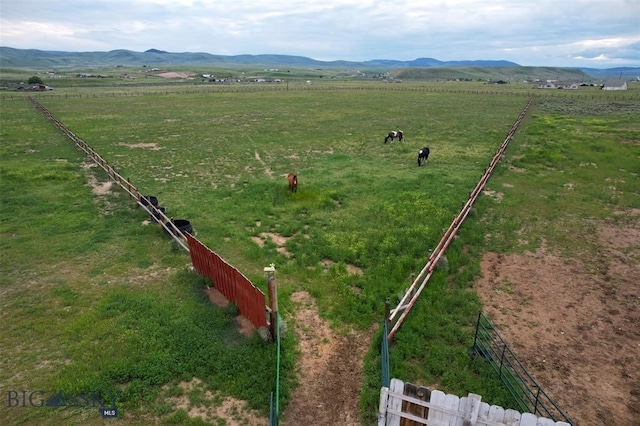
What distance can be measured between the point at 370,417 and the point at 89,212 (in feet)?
42.0

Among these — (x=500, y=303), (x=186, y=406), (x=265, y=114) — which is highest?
(x=265, y=114)

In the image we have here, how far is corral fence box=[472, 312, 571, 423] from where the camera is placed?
6.37m

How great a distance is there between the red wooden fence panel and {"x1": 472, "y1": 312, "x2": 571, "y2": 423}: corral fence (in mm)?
4271

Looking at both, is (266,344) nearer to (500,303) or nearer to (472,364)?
(472,364)

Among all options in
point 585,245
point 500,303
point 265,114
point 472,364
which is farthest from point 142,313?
point 265,114

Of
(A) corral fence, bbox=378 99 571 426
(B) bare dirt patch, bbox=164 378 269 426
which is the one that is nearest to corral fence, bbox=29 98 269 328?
(B) bare dirt patch, bbox=164 378 269 426

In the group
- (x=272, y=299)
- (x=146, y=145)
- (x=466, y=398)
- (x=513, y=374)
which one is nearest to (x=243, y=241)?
(x=272, y=299)

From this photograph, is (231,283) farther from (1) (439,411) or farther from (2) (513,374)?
(2) (513,374)

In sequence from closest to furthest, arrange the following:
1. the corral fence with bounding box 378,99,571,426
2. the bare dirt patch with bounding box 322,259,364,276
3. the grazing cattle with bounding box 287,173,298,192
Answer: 1. the corral fence with bounding box 378,99,571,426
2. the bare dirt patch with bounding box 322,259,364,276
3. the grazing cattle with bounding box 287,173,298,192

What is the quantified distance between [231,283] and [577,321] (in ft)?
25.2

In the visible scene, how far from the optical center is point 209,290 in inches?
379

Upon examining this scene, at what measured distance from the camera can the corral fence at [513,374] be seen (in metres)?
6.37

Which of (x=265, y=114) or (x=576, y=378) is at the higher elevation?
(x=265, y=114)

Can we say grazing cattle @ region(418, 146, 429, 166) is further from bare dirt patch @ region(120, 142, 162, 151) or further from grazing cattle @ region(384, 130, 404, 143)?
bare dirt patch @ region(120, 142, 162, 151)
